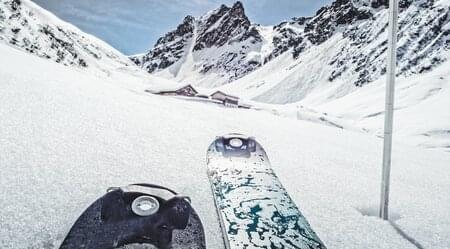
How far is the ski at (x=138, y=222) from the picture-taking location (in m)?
2.47

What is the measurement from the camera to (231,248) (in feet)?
9.18

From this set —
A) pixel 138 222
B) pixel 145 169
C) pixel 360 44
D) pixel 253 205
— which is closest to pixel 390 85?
pixel 253 205

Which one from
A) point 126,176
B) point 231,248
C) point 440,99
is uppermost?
point 440,99

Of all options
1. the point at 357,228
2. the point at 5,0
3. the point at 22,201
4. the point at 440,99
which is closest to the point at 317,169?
the point at 357,228

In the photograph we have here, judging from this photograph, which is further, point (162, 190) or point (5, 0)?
point (5, 0)

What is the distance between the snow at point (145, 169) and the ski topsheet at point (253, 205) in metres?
0.18

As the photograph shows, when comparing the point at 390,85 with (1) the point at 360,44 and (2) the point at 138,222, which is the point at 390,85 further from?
(1) the point at 360,44

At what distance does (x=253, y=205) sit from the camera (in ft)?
11.6

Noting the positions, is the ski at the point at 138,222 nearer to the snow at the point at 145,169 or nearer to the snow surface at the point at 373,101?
the snow at the point at 145,169

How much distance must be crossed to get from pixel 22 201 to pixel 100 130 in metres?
2.40

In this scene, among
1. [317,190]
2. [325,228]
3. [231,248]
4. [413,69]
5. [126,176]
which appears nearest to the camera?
[231,248]

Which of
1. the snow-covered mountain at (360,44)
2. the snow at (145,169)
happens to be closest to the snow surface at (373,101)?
the snow-covered mountain at (360,44)

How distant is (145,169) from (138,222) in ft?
6.01

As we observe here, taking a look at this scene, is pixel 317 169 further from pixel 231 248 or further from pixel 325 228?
pixel 231 248
